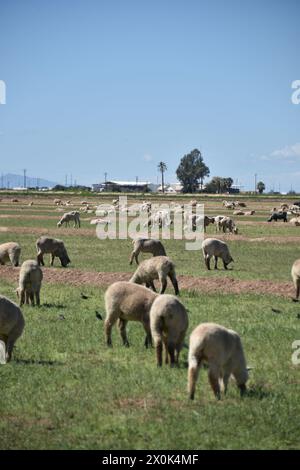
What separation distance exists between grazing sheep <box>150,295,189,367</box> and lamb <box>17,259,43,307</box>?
6888mm

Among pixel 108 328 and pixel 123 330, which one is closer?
pixel 108 328

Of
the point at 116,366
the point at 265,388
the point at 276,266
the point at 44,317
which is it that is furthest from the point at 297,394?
the point at 276,266

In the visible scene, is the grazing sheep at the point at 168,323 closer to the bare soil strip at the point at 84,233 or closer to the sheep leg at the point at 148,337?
the sheep leg at the point at 148,337

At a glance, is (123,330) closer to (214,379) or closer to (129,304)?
(129,304)

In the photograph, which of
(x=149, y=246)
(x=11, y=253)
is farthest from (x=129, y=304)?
(x=149, y=246)

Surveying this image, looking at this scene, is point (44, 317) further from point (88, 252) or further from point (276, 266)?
point (88, 252)

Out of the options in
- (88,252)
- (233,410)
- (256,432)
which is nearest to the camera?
(256,432)

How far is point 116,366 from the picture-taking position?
43.2ft

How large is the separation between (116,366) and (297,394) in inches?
131

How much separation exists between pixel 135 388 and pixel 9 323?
9.26 feet

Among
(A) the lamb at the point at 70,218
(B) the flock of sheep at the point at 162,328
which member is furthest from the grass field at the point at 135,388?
(A) the lamb at the point at 70,218

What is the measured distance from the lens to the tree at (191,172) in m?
183

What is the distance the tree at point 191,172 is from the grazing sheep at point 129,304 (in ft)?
553

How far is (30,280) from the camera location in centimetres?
1931
